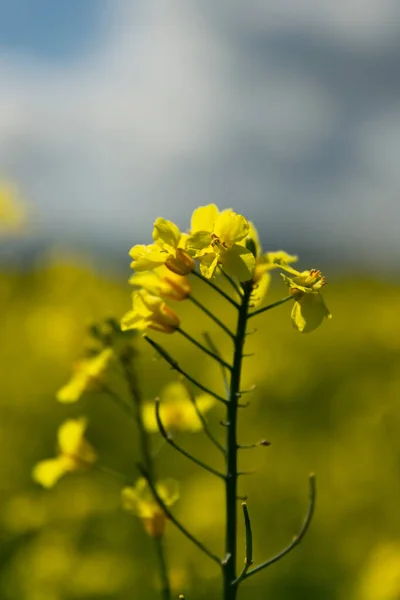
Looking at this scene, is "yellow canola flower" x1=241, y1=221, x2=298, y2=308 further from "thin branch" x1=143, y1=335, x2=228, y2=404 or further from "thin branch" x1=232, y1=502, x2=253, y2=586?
"thin branch" x1=232, y1=502, x2=253, y2=586

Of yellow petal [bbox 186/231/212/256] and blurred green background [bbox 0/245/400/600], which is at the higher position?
yellow petal [bbox 186/231/212/256]

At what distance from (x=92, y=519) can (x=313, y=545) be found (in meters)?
0.93

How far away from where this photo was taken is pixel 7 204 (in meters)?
6.12

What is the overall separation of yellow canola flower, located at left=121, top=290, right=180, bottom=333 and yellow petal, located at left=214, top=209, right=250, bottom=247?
188mm

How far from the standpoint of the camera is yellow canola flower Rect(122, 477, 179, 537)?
155 cm

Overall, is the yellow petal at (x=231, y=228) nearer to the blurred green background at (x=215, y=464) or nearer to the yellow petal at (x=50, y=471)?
the blurred green background at (x=215, y=464)

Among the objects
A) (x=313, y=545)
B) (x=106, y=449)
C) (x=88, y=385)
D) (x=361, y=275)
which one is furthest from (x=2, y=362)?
(x=361, y=275)

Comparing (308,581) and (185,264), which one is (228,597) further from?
(308,581)

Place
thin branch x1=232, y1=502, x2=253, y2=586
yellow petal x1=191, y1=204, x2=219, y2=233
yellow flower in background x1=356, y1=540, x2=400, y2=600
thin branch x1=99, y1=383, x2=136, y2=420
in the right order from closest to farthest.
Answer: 1. thin branch x1=232, y1=502, x2=253, y2=586
2. yellow petal x1=191, y1=204, x2=219, y2=233
3. thin branch x1=99, y1=383, x2=136, y2=420
4. yellow flower in background x1=356, y1=540, x2=400, y2=600

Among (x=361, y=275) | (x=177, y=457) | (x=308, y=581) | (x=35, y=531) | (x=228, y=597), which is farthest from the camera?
(x=361, y=275)

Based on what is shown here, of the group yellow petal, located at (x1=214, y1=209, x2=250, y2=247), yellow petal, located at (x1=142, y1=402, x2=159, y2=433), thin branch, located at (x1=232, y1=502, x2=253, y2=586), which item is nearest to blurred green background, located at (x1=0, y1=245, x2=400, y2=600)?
yellow petal, located at (x1=142, y1=402, x2=159, y2=433)

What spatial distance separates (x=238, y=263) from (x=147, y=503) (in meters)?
0.56

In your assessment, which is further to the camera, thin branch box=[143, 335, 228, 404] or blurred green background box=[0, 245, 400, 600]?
blurred green background box=[0, 245, 400, 600]

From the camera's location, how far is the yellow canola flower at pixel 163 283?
1.41 meters
